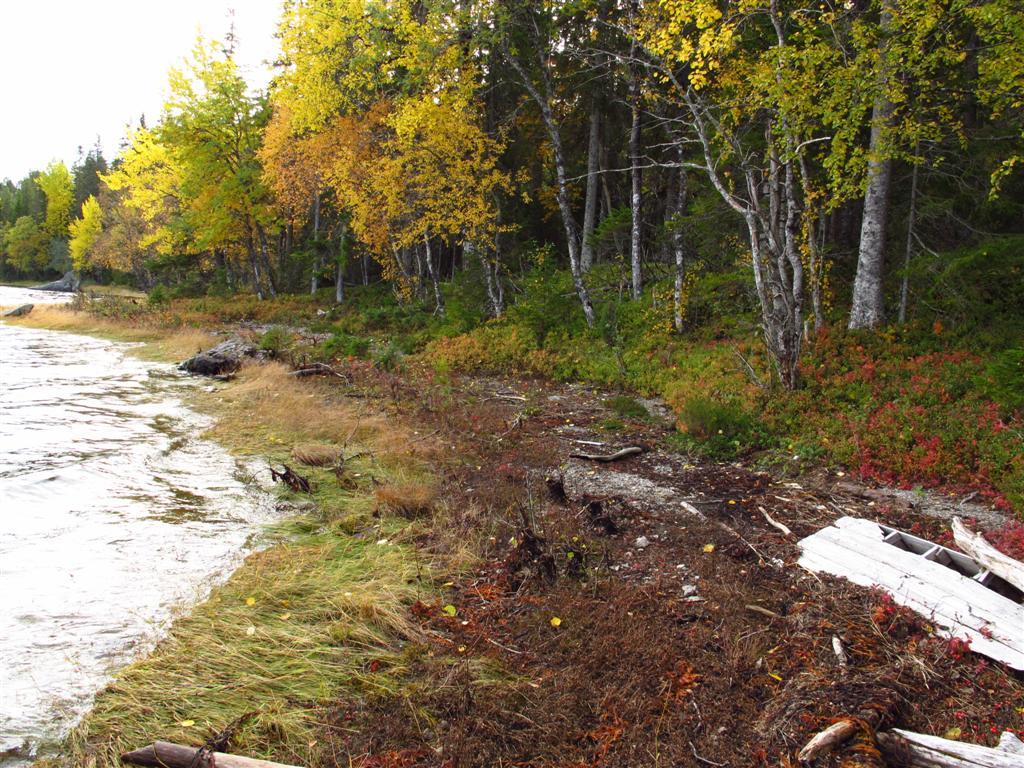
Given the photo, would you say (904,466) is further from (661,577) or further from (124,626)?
(124,626)

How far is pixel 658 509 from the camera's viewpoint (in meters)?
7.28

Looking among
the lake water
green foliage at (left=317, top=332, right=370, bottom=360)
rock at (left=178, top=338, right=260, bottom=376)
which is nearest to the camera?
the lake water

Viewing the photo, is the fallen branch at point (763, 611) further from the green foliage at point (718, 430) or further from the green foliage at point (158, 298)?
the green foliage at point (158, 298)

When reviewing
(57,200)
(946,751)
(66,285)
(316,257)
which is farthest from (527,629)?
(57,200)

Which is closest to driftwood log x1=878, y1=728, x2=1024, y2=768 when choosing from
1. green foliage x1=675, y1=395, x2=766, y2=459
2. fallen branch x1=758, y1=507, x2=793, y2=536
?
fallen branch x1=758, y1=507, x2=793, y2=536

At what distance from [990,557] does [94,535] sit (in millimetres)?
8908

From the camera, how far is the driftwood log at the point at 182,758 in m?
3.30

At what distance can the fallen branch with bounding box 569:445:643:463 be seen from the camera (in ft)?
30.1

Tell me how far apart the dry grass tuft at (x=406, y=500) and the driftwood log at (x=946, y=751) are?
5.17 metres

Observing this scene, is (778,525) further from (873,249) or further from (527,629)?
(873,249)

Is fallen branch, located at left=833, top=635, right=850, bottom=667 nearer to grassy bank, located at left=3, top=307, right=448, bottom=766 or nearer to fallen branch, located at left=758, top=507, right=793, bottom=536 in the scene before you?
fallen branch, located at left=758, top=507, right=793, bottom=536

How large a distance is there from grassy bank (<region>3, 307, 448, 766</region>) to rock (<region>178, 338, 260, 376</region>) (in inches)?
372

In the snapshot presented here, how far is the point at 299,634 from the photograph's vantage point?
4.86m

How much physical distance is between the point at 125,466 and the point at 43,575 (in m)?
3.66
